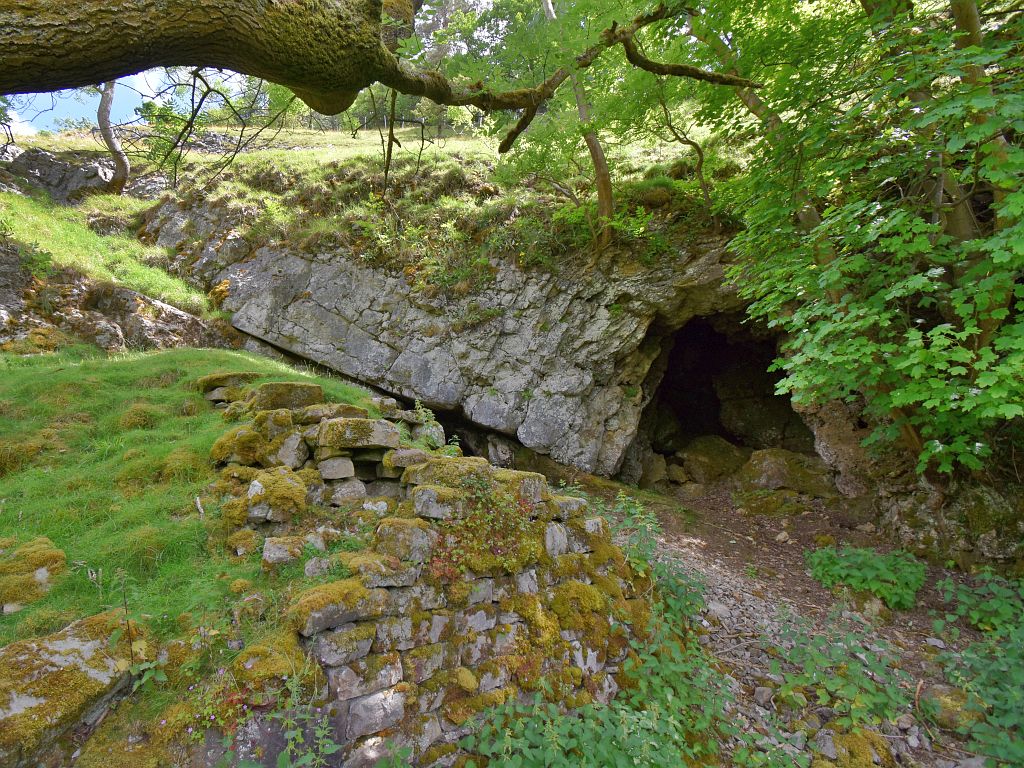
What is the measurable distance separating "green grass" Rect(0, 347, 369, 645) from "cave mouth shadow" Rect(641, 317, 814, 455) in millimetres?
8029

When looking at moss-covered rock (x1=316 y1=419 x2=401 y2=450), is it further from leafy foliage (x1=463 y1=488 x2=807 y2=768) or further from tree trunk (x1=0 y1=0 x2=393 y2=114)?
tree trunk (x1=0 y1=0 x2=393 y2=114)

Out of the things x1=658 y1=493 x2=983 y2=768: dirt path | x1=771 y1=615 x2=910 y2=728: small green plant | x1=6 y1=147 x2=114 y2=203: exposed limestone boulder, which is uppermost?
x1=6 y1=147 x2=114 y2=203: exposed limestone boulder

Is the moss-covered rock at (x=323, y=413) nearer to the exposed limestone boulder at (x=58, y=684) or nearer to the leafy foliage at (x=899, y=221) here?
the exposed limestone boulder at (x=58, y=684)

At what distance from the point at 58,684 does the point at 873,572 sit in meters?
7.32

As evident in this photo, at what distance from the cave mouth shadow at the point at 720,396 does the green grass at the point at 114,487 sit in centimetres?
803

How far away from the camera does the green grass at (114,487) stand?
2633 millimetres

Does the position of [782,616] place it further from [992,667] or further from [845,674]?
[992,667]

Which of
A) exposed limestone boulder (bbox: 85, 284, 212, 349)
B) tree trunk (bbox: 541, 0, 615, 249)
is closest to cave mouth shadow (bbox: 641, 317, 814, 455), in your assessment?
tree trunk (bbox: 541, 0, 615, 249)

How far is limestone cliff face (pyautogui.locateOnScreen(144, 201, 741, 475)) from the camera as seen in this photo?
8.91 m

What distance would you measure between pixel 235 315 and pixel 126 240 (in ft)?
14.1

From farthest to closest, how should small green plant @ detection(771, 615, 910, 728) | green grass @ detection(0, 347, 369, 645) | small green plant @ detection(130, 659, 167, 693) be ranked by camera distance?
small green plant @ detection(771, 615, 910, 728)
green grass @ detection(0, 347, 369, 645)
small green plant @ detection(130, 659, 167, 693)

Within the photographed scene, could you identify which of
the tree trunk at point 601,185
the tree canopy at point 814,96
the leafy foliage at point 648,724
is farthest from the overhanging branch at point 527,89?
the tree trunk at point 601,185

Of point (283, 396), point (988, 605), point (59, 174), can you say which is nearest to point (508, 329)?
point (283, 396)

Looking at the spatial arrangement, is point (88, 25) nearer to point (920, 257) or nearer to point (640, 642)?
point (640, 642)
